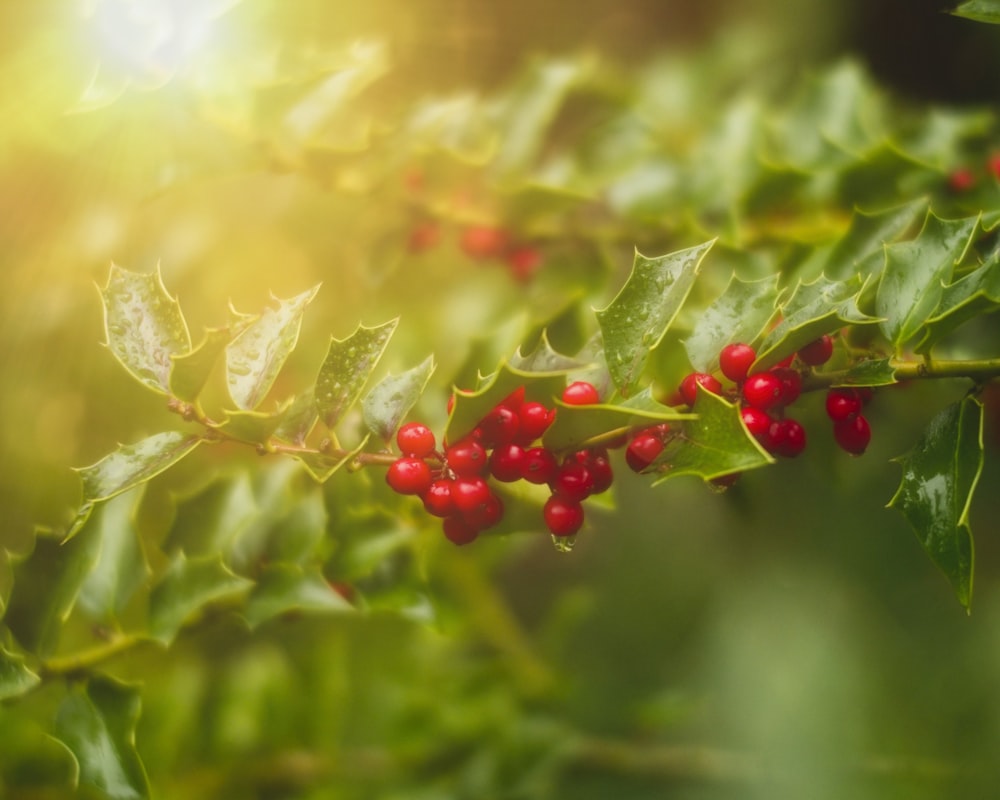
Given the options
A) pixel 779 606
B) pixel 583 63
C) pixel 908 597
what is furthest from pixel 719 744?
pixel 583 63

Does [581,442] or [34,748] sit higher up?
[581,442]

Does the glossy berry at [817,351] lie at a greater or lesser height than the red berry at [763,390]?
greater

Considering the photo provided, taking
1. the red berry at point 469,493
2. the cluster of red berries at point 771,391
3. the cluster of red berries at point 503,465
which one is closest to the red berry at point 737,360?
the cluster of red berries at point 771,391

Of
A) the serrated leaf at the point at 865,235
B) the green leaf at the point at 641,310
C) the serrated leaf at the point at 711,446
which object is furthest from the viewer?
the serrated leaf at the point at 865,235

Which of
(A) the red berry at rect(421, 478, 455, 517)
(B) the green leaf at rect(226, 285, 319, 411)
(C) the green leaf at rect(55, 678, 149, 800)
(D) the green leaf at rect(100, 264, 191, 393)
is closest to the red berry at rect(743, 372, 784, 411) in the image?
(A) the red berry at rect(421, 478, 455, 517)

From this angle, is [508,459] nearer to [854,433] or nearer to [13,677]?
[854,433]

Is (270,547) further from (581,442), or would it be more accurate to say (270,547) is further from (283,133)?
(283,133)

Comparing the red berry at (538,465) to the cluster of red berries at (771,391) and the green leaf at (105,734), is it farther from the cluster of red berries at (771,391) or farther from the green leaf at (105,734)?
the green leaf at (105,734)
